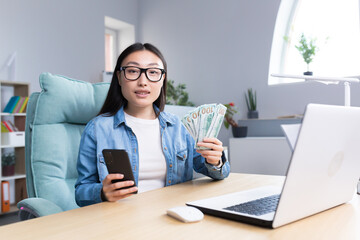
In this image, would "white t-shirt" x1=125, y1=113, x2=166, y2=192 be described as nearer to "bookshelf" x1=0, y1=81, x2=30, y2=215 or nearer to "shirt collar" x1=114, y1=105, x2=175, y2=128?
"shirt collar" x1=114, y1=105, x2=175, y2=128

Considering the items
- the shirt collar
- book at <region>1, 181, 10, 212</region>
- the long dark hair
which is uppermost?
the long dark hair

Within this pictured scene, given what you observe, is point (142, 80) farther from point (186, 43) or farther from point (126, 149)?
point (186, 43)

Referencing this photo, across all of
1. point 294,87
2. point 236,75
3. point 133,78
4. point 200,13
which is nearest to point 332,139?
point 133,78

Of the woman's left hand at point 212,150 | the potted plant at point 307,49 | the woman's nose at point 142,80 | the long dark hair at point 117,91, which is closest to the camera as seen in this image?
the woman's left hand at point 212,150

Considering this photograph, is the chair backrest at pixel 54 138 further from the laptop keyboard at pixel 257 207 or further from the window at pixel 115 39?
the window at pixel 115 39

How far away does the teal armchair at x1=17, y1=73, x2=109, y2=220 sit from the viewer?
1.39 metres

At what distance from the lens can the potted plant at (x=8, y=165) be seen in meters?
3.51

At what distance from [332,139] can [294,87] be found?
3.31 m

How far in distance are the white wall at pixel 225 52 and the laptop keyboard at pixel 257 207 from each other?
9.89 feet

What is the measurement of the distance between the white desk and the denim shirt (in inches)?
86.4

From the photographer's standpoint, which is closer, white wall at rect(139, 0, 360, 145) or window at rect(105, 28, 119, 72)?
white wall at rect(139, 0, 360, 145)

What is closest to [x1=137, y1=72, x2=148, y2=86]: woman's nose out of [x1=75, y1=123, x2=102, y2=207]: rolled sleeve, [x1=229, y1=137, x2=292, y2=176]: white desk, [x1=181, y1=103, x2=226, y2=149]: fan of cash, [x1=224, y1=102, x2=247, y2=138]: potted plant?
[x1=75, y1=123, x2=102, y2=207]: rolled sleeve

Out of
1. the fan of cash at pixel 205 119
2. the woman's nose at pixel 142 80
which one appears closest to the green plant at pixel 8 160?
the woman's nose at pixel 142 80

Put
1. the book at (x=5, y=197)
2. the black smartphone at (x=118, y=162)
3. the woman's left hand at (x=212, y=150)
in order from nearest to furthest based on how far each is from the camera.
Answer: the black smartphone at (x=118, y=162)
the woman's left hand at (x=212, y=150)
the book at (x=5, y=197)
